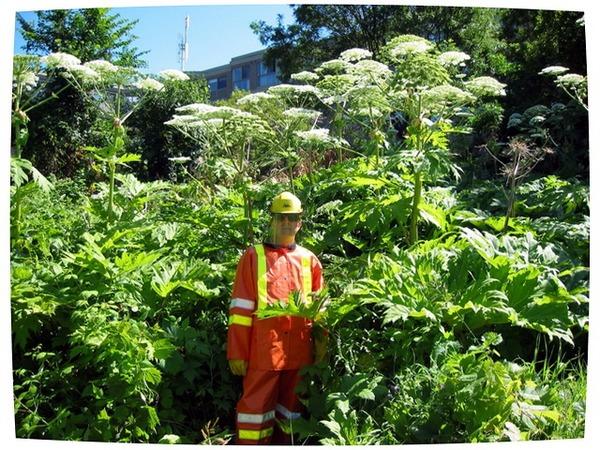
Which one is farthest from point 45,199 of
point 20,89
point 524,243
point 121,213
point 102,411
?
point 524,243

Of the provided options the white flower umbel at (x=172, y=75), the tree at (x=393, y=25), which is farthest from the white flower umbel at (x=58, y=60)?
the tree at (x=393, y=25)

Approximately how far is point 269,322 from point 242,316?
16 centimetres

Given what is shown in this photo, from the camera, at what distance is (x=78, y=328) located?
372 cm

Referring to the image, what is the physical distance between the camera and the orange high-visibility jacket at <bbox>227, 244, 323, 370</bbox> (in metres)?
3.61

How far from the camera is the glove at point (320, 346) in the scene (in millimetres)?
3695

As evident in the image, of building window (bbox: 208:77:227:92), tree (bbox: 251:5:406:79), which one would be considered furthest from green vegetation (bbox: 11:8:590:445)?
building window (bbox: 208:77:227:92)

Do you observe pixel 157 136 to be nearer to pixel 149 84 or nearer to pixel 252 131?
pixel 149 84

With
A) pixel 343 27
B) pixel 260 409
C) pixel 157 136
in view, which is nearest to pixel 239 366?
pixel 260 409

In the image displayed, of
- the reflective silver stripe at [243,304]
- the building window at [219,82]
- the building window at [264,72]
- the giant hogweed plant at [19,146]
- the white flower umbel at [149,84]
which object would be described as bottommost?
the reflective silver stripe at [243,304]

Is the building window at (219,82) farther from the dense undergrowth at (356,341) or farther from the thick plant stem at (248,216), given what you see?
the dense undergrowth at (356,341)

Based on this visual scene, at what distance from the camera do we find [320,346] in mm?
3717

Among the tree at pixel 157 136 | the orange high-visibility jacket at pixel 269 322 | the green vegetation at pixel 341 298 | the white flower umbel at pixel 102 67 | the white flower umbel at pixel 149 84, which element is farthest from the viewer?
the tree at pixel 157 136

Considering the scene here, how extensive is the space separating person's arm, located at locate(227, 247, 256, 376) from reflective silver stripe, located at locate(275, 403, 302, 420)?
1.03 ft

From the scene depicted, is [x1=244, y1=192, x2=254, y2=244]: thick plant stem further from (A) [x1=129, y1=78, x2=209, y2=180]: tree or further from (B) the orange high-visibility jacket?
(A) [x1=129, y1=78, x2=209, y2=180]: tree
